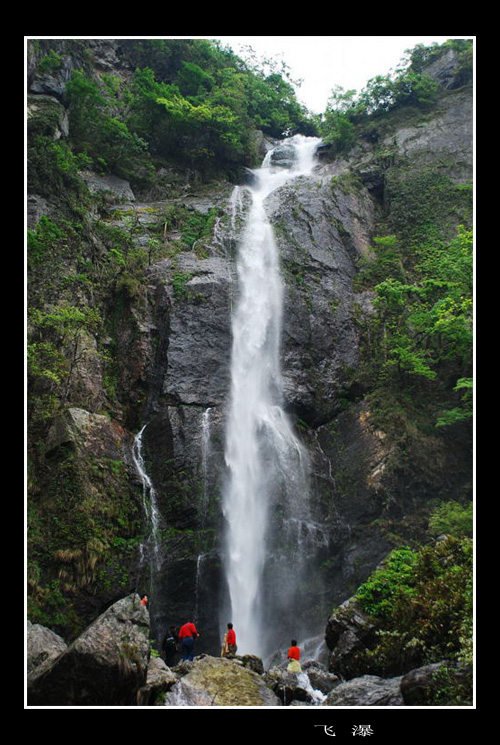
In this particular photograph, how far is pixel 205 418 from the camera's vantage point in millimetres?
13664

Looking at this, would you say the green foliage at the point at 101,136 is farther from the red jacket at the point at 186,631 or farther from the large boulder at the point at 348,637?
the large boulder at the point at 348,637

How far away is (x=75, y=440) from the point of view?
11398 mm

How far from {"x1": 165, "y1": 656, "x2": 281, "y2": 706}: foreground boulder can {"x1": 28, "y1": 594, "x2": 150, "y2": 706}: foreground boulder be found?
0.90m

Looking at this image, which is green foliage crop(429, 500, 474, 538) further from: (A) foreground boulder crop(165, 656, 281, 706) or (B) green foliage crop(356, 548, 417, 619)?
(A) foreground boulder crop(165, 656, 281, 706)

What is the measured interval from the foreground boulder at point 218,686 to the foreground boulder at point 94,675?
0.90 m

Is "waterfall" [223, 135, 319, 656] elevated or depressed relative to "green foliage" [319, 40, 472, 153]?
depressed

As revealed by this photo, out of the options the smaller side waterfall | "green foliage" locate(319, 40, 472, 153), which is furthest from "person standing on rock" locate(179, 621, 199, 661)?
"green foliage" locate(319, 40, 472, 153)

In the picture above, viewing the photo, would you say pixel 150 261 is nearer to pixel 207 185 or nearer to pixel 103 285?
pixel 103 285

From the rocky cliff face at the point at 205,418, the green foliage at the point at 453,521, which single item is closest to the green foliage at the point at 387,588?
the green foliage at the point at 453,521

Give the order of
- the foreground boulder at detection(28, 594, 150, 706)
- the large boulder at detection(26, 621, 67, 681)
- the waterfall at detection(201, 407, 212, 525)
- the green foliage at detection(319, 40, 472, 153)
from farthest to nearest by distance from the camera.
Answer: the green foliage at detection(319, 40, 472, 153) < the waterfall at detection(201, 407, 212, 525) < the large boulder at detection(26, 621, 67, 681) < the foreground boulder at detection(28, 594, 150, 706)

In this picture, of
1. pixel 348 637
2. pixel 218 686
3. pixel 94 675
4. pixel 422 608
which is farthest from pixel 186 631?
pixel 422 608

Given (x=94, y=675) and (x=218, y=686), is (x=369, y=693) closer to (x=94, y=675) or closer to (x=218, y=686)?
(x=218, y=686)

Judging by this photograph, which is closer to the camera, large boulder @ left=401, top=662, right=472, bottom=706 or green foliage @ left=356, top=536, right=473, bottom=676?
large boulder @ left=401, top=662, right=472, bottom=706

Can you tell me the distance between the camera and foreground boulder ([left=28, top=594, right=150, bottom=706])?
6055mm
